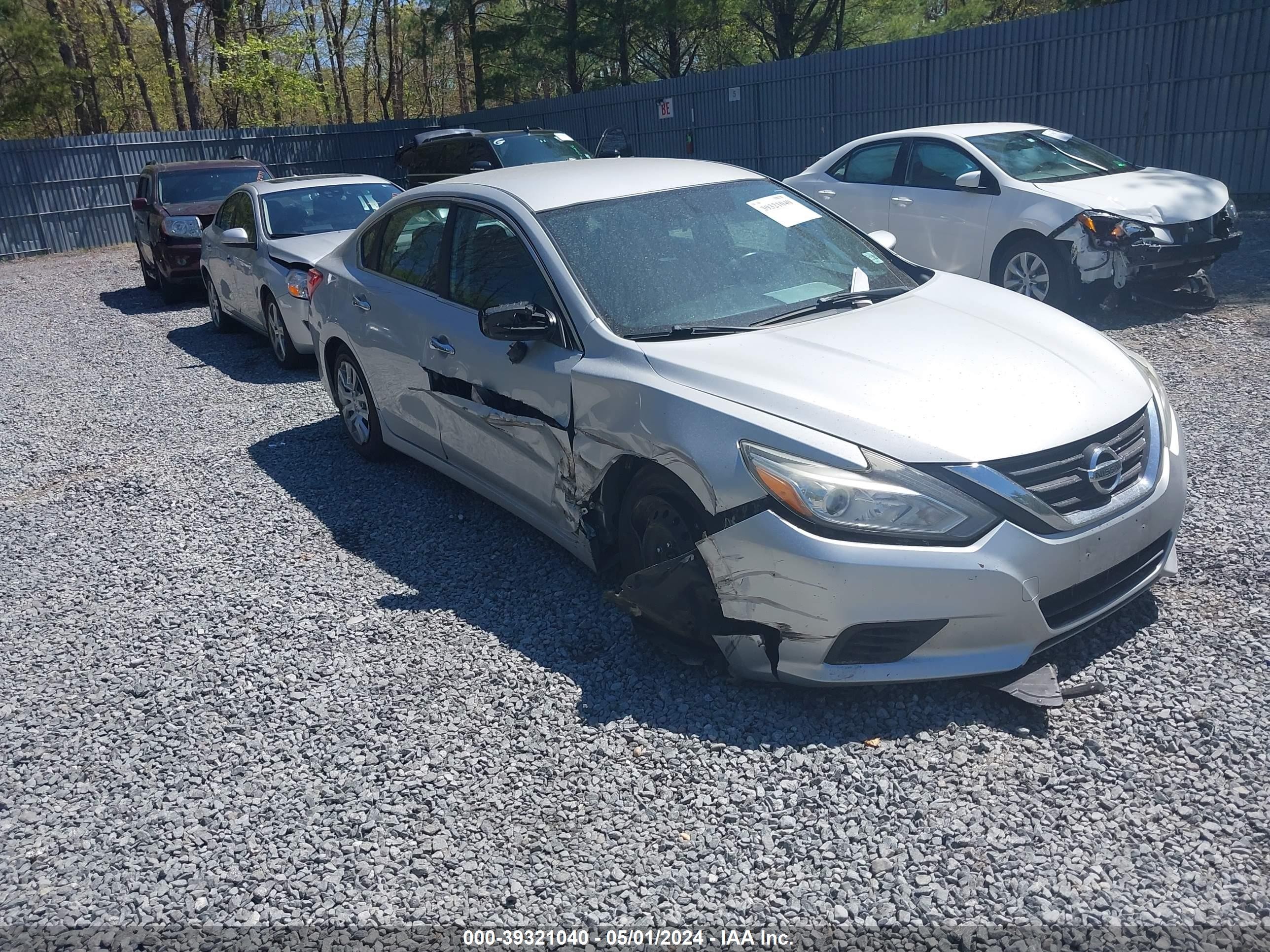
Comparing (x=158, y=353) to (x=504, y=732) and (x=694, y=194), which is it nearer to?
(x=694, y=194)

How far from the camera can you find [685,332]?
408cm

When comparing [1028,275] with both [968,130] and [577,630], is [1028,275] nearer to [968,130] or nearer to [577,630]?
[968,130]

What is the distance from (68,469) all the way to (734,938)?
628cm

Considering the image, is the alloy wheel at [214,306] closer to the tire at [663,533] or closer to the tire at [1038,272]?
the tire at [1038,272]

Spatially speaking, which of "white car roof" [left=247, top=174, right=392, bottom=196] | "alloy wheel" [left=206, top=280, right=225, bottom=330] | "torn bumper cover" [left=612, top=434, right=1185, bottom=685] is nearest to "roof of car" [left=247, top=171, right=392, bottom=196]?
"white car roof" [left=247, top=174, right=392, bottom=196]

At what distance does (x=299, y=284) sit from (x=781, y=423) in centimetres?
657

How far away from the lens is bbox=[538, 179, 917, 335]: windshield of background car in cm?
425

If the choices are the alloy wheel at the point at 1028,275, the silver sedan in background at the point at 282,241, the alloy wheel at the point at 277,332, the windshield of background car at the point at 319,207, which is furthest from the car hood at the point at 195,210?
the alloy wheel at the point at 1028,275

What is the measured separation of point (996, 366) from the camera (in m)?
3.76

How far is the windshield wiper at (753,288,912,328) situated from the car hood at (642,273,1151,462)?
0.25ft

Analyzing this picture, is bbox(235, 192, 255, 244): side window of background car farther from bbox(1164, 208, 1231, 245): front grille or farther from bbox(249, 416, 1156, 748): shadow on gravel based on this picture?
bbox(1164, 208, 1231, 245): front grille

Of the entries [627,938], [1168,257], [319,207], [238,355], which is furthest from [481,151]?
[627,938]

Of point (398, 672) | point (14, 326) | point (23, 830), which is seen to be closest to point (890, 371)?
point (398, 672)

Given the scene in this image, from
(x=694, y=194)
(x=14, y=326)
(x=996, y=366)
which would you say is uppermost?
(x=694, y=194)
